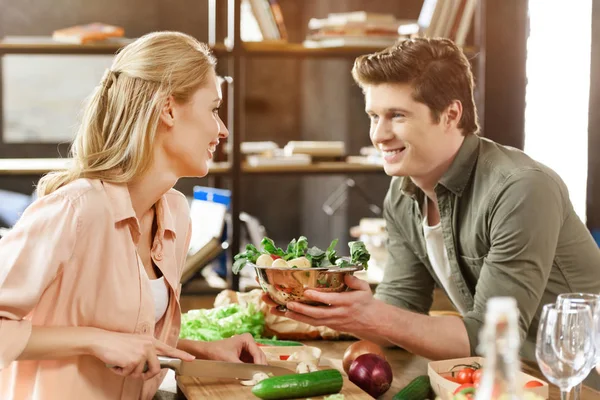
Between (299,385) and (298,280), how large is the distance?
23 cm

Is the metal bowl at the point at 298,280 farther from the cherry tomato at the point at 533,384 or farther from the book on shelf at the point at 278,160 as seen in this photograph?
the book on shelf at the point at 278,160

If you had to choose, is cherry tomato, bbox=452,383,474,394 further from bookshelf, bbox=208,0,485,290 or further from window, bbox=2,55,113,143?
window, bbox=2,55,113,143

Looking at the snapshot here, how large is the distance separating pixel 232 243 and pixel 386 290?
122cm

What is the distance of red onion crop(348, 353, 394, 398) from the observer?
170 centimetres

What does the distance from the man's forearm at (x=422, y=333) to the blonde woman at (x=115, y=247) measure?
0.29 meters

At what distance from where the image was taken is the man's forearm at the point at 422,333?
193cm

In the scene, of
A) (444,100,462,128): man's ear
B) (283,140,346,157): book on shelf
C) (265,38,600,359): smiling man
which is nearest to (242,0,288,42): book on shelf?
(283,140,346,157): book on shelf

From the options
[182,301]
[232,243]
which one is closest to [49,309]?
[182,301]

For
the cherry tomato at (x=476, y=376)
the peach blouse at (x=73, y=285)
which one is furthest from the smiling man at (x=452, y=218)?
the peach blouse at (x=73, y=285)

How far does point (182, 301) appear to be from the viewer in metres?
2.94

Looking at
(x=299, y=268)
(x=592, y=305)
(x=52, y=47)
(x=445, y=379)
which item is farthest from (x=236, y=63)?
(x=592, y=305)

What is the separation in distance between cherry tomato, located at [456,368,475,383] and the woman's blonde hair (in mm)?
765

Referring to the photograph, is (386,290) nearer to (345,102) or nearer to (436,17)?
(436,17)

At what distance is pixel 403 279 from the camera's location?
8.09 ft
